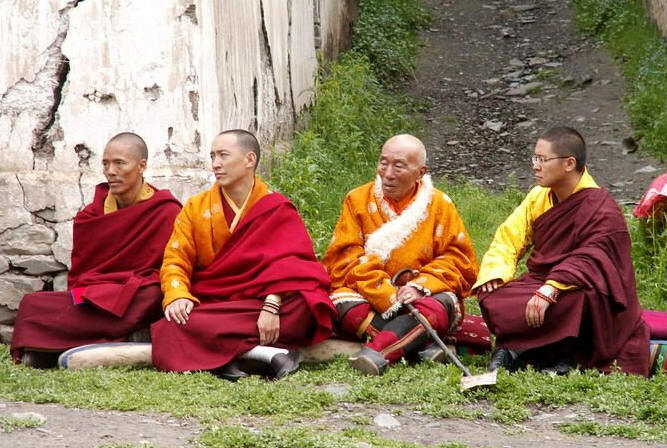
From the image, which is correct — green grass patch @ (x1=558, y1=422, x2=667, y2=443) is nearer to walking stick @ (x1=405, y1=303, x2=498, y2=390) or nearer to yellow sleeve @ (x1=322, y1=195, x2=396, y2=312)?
walking stick @ (x1=405, y1=303, x2=498, y2=390)

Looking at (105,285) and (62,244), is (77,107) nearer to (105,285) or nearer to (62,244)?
(62,244)

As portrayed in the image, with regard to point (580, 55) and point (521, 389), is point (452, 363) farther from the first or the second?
point (580, 55)

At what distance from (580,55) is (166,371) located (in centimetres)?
865

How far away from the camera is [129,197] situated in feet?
20.1

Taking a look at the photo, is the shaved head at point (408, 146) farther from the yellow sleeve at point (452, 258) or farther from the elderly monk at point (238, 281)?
the elderly monk at point (238, 281)

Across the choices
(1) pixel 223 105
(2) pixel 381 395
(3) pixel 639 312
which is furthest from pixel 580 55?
(2) pixel 381 395

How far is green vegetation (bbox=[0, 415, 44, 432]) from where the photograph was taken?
424 cm

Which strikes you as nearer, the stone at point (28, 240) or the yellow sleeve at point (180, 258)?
the yellow sleeve at point (180, 258)

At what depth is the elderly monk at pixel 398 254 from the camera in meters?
5.85

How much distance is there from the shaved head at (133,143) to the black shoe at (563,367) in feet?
7.43

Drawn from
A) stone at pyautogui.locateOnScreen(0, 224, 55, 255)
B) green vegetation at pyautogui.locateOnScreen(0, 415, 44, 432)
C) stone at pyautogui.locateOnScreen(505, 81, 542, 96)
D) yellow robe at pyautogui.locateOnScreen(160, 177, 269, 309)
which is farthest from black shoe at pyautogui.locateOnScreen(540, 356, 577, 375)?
stone at pyautogui.locateOnScreen(505, 81, 542, 96)

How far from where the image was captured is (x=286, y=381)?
5359mm

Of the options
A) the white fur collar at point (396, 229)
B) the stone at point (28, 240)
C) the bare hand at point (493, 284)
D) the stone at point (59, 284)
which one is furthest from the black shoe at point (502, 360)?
the stone at point (28, 240)

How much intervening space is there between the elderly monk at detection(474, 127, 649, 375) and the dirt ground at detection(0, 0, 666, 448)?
69 centimetres
